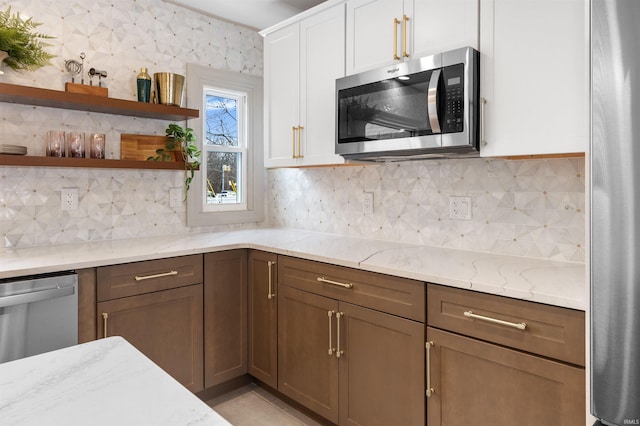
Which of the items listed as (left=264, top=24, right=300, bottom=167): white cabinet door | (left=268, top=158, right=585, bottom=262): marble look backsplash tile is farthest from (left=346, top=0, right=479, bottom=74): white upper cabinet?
(left=268, top=158, right=585, bottom=262): marble look backsplash tile

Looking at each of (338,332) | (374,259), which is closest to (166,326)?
(338,332)

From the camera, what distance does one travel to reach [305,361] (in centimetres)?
226

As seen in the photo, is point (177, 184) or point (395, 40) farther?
point (177, 184)

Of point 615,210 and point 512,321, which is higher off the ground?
point 615,210

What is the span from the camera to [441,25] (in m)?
1.92

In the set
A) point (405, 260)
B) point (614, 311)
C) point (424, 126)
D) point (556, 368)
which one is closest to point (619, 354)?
point (614, 311)

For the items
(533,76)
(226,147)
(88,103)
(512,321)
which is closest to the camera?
(512,321)

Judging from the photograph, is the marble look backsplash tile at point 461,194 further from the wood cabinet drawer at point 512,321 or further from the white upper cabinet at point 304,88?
the wood cabinet drawer at point 512,321

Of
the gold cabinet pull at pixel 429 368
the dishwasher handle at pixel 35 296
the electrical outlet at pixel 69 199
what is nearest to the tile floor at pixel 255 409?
the gold cabinet pull at pixel 429 368

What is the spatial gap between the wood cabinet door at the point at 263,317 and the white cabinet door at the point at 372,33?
1178 millimetres

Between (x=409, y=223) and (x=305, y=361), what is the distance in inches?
38.5

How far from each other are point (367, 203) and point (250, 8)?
1.58m

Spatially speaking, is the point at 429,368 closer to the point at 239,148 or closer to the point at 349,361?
the point at 349,361

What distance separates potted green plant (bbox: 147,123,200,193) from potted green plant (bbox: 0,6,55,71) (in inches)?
30.5
